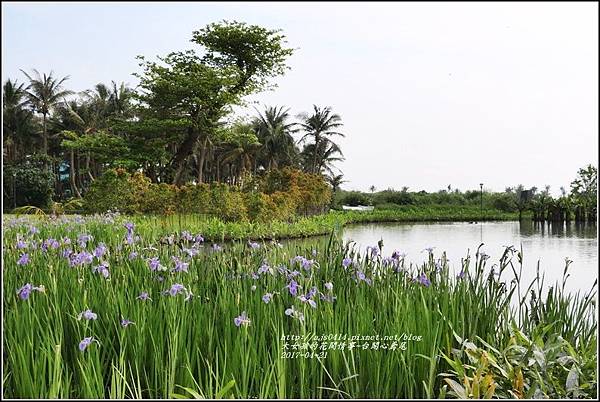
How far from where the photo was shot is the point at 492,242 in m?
4.48

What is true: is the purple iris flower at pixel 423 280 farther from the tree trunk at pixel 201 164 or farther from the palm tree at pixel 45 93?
the tree trunk at pixel 201 164

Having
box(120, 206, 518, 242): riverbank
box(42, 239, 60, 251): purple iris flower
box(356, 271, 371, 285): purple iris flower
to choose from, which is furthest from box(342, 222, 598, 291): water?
box(42, 239, 60, 251): purple iris flower

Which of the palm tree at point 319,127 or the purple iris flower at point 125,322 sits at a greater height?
the palm tree at point 319,127

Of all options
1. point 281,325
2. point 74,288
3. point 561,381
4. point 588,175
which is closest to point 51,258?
point 74,288

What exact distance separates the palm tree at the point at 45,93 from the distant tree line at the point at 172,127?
0.03 ft

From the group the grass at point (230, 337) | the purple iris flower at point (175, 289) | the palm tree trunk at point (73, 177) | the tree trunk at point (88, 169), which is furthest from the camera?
the tree trunk at point (88, 169)

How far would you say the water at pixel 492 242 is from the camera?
3.86m

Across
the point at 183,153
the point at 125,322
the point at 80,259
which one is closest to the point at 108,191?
the point at 183,153

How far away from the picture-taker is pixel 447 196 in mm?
3764

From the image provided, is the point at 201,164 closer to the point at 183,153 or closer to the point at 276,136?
the point at 183,153

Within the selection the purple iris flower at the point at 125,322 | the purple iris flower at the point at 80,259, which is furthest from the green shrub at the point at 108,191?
the purple iris flower at the point at 125,322

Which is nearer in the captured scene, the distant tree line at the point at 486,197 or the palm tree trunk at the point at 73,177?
the distant tree line at the point at 486,197

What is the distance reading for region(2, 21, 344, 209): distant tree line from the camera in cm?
371

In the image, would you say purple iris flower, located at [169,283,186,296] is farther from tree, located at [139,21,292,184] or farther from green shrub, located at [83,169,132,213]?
green shrub, located at [83,169,132,213]
